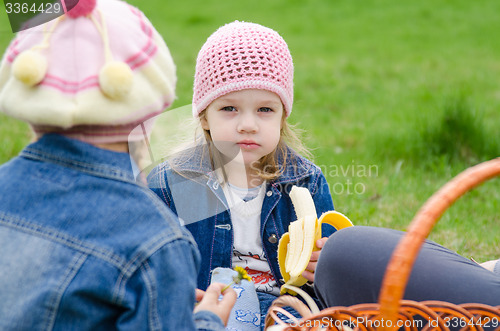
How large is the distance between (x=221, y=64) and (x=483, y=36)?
6.61m

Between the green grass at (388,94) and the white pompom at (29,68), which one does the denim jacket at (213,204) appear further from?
the white pompom at (29,68)

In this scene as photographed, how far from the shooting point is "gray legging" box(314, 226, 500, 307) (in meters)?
1.59

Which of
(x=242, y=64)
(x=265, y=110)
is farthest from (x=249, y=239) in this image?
(x=242, y=64)

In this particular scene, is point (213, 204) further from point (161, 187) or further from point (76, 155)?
point (76, 155)

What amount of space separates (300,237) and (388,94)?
3.85 meters

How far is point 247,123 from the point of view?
2.09 m

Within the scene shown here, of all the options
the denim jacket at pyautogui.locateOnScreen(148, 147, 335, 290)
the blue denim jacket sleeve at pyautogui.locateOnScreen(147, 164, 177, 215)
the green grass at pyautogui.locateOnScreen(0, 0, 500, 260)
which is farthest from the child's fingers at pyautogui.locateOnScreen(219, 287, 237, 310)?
the green grass at pyautogui.locateOnScreen(0, 0, 500, 260)

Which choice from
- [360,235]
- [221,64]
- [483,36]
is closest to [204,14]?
[483,36]

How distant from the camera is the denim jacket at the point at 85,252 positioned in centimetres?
119

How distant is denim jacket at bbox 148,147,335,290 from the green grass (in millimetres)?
761

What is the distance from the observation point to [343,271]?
1684mm

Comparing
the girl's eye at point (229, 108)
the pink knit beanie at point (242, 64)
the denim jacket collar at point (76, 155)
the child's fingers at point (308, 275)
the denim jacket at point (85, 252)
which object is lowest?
the child's fingers at point (308, 275)

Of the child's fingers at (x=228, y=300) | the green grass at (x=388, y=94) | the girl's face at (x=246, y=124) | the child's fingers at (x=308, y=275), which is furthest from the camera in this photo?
the green grass at (x=388, y=94)

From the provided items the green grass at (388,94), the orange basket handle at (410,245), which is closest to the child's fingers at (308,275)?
the orange basket handle at (410,245)
